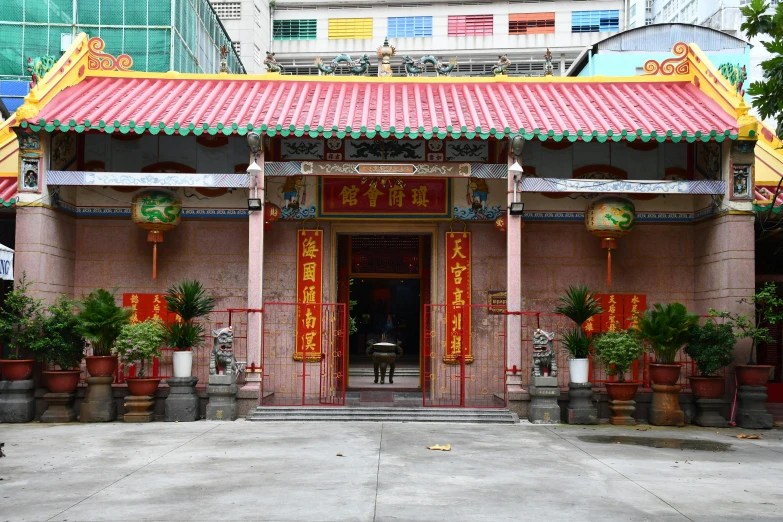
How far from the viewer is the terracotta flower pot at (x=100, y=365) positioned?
39.2 feet

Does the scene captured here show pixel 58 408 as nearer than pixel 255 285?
Yes

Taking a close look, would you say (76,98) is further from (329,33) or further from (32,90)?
(329,33)

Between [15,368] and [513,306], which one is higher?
[513,306]

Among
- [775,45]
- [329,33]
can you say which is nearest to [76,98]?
[775,45]

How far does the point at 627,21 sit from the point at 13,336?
35.5 m

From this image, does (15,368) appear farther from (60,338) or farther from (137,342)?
(137,342)

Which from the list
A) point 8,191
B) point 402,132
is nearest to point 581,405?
point 402,132

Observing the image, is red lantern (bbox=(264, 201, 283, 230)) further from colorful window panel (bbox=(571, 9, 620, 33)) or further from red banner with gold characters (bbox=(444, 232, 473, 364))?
colorful window panel (bbox=(571, 9, 620, 33))

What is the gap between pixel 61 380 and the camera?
1205 cm

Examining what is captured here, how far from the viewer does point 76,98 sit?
13.7 metres

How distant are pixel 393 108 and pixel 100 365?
5973 mm

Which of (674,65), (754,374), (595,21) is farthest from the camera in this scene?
(595,21)

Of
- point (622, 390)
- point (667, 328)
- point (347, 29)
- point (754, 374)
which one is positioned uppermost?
point (347, 29)

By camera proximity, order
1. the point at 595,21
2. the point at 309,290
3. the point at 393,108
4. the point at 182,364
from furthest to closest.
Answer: the point at 595,21 < the point at 309,290 < the point at 393,108 < the point at 182,364
